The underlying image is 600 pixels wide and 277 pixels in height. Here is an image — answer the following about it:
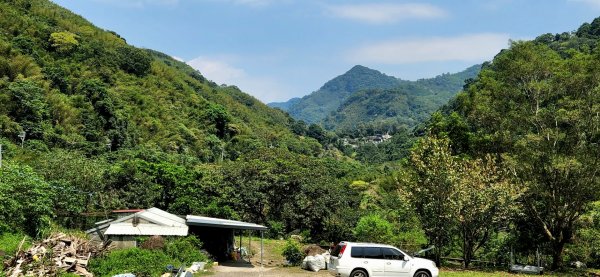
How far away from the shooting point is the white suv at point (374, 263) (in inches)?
627

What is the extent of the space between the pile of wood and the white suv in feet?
26.6

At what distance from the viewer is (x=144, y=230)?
866 inches

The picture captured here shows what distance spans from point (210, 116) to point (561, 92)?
56.7 meters

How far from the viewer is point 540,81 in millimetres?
A: 26188

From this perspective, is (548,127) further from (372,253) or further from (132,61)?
(132,61)

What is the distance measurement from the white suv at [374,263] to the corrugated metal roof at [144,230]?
8981 millimetres

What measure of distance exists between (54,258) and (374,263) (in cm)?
1046

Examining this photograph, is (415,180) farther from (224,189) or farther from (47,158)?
(47,158)

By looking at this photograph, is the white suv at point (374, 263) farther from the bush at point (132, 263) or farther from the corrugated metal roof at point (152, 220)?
the corrugated metal roof at point (152, 220)

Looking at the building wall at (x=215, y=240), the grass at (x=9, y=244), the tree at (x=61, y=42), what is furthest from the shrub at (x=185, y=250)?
the tree at (x=61, y=42)

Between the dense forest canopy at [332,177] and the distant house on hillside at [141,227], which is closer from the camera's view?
the distant house on hillside at [141,227]

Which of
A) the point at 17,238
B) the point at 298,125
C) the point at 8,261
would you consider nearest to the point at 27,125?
the point at 17,238

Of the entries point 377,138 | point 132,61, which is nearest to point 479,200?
point 132,61

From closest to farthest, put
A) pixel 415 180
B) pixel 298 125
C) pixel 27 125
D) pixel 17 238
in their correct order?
pixel 17 238, pixel 415 180, pixel 27 125, pixel 298 125
